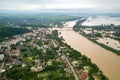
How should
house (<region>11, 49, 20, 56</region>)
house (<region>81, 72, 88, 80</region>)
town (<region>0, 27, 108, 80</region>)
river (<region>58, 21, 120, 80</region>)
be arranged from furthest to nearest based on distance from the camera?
house (<region>11, 49, 20, 56</region>) < river (<region>58, 21, 120, 80</region>) < town (<region>0, 27, 108, 80</region>) < house (<region>81, 72, 88, 80</region>)

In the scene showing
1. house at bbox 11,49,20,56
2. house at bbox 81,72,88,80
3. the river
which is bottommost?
house at bbox 11,49,20,56

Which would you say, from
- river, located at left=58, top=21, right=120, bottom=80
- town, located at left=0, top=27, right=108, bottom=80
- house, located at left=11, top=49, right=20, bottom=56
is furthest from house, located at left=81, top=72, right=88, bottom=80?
house, located at left=11, top=49, right=20, bottom=56

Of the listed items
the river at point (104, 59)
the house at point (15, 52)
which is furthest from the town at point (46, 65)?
the river at point (104, 59)

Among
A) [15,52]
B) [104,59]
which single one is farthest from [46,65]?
[15,52]

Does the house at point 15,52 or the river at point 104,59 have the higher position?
the river at point 104,59

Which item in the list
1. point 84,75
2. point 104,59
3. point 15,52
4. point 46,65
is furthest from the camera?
point 15,52

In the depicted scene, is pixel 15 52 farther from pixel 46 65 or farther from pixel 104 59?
pixel 104 59

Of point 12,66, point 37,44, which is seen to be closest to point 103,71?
point 12,66

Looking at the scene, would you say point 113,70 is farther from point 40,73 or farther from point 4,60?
point 4,60

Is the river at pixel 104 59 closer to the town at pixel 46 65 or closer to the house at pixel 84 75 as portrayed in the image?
the town at pixel 46 65

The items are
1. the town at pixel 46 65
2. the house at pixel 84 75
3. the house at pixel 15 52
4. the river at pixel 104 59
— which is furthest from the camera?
the house at pixel 15 52

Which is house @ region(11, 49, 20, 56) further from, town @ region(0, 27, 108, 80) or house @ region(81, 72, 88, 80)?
house @ region(81, 72, 88, 80)

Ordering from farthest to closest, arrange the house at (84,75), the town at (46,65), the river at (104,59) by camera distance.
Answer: the river at (104,59) → the town at (46,65) → the house at (84,75)
